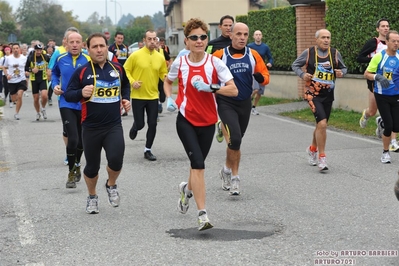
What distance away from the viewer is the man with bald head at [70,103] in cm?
913

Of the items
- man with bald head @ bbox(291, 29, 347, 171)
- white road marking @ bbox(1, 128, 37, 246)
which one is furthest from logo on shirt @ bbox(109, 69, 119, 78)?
man with bald head @ bbox(291, 29, 347, 171)

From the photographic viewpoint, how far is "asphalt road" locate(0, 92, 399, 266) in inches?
236

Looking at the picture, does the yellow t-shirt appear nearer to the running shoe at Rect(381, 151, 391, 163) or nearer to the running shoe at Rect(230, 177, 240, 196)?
the running shoe at Rect(230, 177, 240, 196)

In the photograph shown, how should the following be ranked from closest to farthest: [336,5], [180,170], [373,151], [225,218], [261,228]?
[261,228]
[225,218]
[180,170]
[373,151]
[336,5]

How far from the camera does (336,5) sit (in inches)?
692

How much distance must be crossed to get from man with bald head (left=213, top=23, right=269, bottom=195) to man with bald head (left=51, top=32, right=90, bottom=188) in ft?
5.95


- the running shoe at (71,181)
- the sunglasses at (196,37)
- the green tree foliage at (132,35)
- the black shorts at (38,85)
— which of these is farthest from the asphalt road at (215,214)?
the green tree foliage at (132,35)

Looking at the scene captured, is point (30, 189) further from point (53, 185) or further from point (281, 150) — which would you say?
point (281, 150)

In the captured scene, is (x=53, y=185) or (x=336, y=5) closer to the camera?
(x=53, y=185)

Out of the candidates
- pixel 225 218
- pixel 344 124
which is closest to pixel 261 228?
pixel 225 218

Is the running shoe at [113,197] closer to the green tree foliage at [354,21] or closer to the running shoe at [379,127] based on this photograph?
the running shoe at [379,127]

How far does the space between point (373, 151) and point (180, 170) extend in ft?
10.5

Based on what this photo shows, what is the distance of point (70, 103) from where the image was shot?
921cm

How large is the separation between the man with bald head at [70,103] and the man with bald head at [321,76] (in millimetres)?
2995
